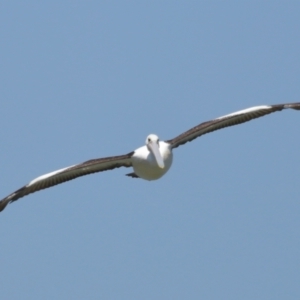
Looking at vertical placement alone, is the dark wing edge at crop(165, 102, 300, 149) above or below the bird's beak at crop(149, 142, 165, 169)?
above

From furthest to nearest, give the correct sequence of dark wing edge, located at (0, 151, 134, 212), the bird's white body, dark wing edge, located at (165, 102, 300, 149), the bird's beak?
dark wing edge, located at (165, 102, 300, 149), dark wing edge, located at (0, 151, 134, 212), the bird's white body, the bird's beak

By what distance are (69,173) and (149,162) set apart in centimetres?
253

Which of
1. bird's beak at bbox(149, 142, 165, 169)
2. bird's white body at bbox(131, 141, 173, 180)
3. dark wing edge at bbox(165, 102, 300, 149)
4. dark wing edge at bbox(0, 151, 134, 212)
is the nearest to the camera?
bird's beak at bbox(149, 142, 165, 169)

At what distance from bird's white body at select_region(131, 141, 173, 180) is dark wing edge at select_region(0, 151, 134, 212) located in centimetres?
39

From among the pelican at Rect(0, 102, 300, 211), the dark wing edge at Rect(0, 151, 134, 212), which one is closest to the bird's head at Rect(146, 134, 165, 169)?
the pelican at Rect(0, 102, 300, 211)

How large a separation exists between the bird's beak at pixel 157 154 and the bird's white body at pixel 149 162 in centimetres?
18

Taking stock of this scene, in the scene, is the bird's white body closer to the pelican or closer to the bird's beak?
the pelican

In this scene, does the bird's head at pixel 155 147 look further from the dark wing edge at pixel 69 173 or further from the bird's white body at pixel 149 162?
the dark wing edge at pixel 69 173

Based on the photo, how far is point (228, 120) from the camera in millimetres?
41250

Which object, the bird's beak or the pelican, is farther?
the pelican

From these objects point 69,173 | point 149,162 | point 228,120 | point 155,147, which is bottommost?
point 149,162

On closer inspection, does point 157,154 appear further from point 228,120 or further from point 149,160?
point 228,120

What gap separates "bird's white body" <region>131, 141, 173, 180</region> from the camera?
3956cm

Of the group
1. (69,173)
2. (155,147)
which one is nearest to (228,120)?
(155,147)
